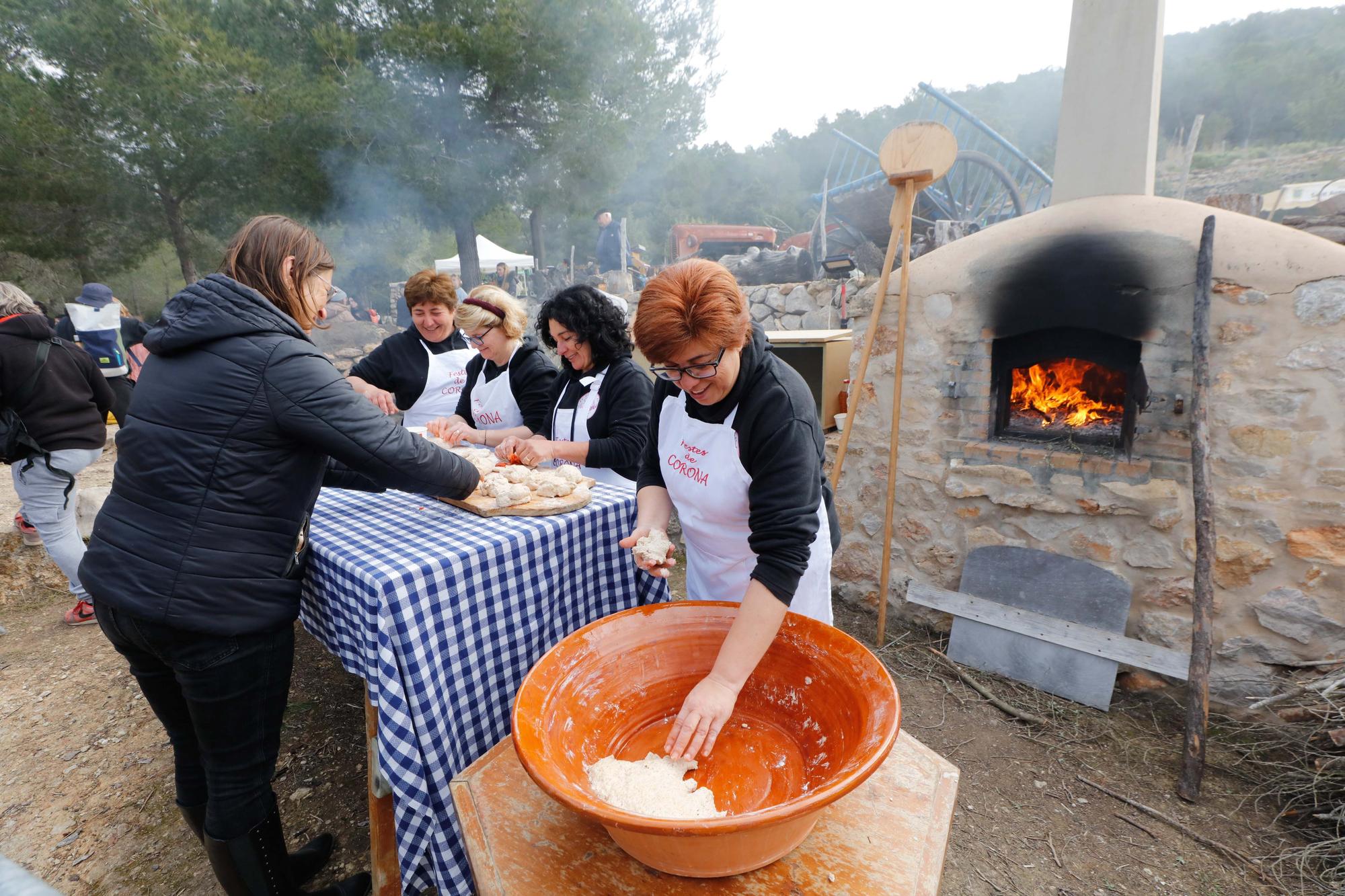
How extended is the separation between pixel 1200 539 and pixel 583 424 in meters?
2.64

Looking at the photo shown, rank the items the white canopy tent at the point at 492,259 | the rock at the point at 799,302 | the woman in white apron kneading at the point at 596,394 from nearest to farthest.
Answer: the woman in white apron kneading at the point at 596,394 → the rock at the point at 799,302 → the white canopy tent at the point at 492,259

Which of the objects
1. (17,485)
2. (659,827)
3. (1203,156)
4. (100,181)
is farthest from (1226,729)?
(1203,156)

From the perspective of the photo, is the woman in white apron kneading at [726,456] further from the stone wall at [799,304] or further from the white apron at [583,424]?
the stone wall at [799,304]

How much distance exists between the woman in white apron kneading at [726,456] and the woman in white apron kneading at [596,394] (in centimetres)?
67

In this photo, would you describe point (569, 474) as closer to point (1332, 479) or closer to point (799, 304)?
point (1332, 479)

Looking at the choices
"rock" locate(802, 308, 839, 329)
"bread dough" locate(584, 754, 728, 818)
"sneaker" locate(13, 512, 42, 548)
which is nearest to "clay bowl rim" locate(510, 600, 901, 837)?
"bread dough" locate(584, 754, 728, 818)

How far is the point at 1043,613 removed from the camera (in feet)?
10.5

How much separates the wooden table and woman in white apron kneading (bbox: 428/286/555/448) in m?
1.90

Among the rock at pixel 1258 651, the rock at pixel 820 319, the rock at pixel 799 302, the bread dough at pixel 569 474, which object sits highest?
the rock at pixel 799 302

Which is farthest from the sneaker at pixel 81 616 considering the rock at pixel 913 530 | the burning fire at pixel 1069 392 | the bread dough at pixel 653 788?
the burning fire at pixel 1069 392

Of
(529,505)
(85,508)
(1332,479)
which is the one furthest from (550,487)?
(85,508)

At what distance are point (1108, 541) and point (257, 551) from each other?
357cm

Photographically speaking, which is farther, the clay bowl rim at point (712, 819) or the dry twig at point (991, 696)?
the dry twig at point (991, 696)

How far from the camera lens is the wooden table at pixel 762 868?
105cm
